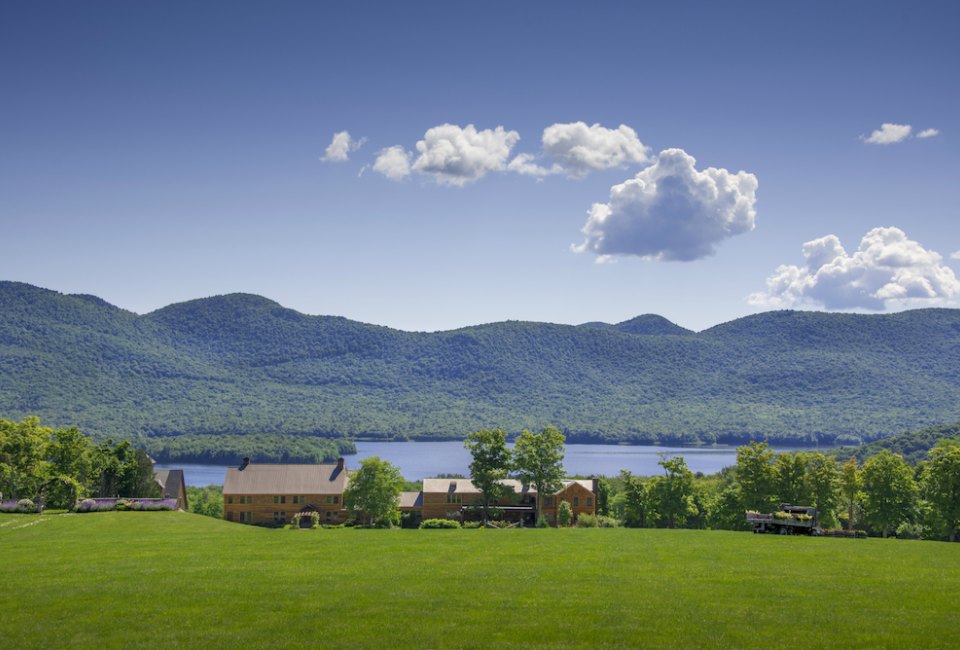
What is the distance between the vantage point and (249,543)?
45.1 m

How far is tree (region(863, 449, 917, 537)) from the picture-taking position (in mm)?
67688

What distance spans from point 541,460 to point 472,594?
52.1 metres

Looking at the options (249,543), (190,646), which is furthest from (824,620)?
(249,543)

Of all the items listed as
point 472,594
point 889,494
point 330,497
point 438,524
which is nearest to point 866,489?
point 889,494

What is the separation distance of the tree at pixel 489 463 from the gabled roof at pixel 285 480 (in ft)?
77.1

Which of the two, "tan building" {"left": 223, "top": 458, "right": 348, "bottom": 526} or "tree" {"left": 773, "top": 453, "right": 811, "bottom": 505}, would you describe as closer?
Answer: "tree" {"left": 773, "top": 453, "right": 811, "bottom": 505}

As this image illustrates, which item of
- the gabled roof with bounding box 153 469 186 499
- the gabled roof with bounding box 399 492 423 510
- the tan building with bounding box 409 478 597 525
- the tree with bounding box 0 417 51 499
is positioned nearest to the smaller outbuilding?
the gabled roof with bounding box 153 469 186 499

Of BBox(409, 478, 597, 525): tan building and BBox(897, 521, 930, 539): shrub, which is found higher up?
BBox(409, 478, 597, 525): tan building

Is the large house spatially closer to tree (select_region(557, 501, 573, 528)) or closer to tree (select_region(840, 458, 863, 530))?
tree (select_region(557, 501, 573, 528))

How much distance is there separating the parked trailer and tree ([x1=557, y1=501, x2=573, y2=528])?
1369 inches

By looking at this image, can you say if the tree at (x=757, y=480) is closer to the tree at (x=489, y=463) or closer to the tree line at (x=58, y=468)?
the tree at (x=489, y=463)

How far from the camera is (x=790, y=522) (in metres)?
53.7

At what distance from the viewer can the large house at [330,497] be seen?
93.7 m

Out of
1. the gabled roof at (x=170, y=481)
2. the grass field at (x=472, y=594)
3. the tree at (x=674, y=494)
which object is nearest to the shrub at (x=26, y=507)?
the grass field at (x=472, y=594)
